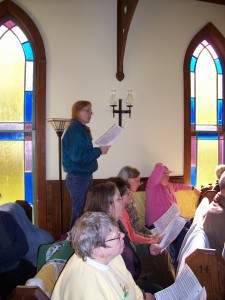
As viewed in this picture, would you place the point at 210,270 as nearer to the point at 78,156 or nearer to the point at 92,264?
the point at 92,264

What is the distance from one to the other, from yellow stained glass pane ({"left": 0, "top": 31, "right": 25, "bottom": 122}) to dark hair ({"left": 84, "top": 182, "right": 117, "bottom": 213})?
7.49 feet

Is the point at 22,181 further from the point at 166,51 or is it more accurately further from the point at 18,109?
the point at 166,51

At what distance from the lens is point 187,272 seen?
160cm

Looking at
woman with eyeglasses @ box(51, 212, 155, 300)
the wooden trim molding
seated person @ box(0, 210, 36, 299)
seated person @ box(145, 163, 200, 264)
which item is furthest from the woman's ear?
the wooden trim molding

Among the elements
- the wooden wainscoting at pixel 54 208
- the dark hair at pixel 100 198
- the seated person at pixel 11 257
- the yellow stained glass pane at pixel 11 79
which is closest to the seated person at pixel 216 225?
the dark hair at pixel 100 198

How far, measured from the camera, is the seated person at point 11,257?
6.47 feet

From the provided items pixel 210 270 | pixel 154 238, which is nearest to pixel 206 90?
pixel 154 238

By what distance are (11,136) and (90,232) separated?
2786mm

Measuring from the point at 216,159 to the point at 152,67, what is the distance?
1609 mm

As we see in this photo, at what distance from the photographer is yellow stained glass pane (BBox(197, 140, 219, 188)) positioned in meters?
4.56

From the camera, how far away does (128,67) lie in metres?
4.13

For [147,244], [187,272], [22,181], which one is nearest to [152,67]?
[22,181]

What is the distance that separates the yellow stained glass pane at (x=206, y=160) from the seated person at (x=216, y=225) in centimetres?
241

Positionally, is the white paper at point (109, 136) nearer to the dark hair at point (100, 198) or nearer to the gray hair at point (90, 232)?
the dark hair at point (100, 198)
